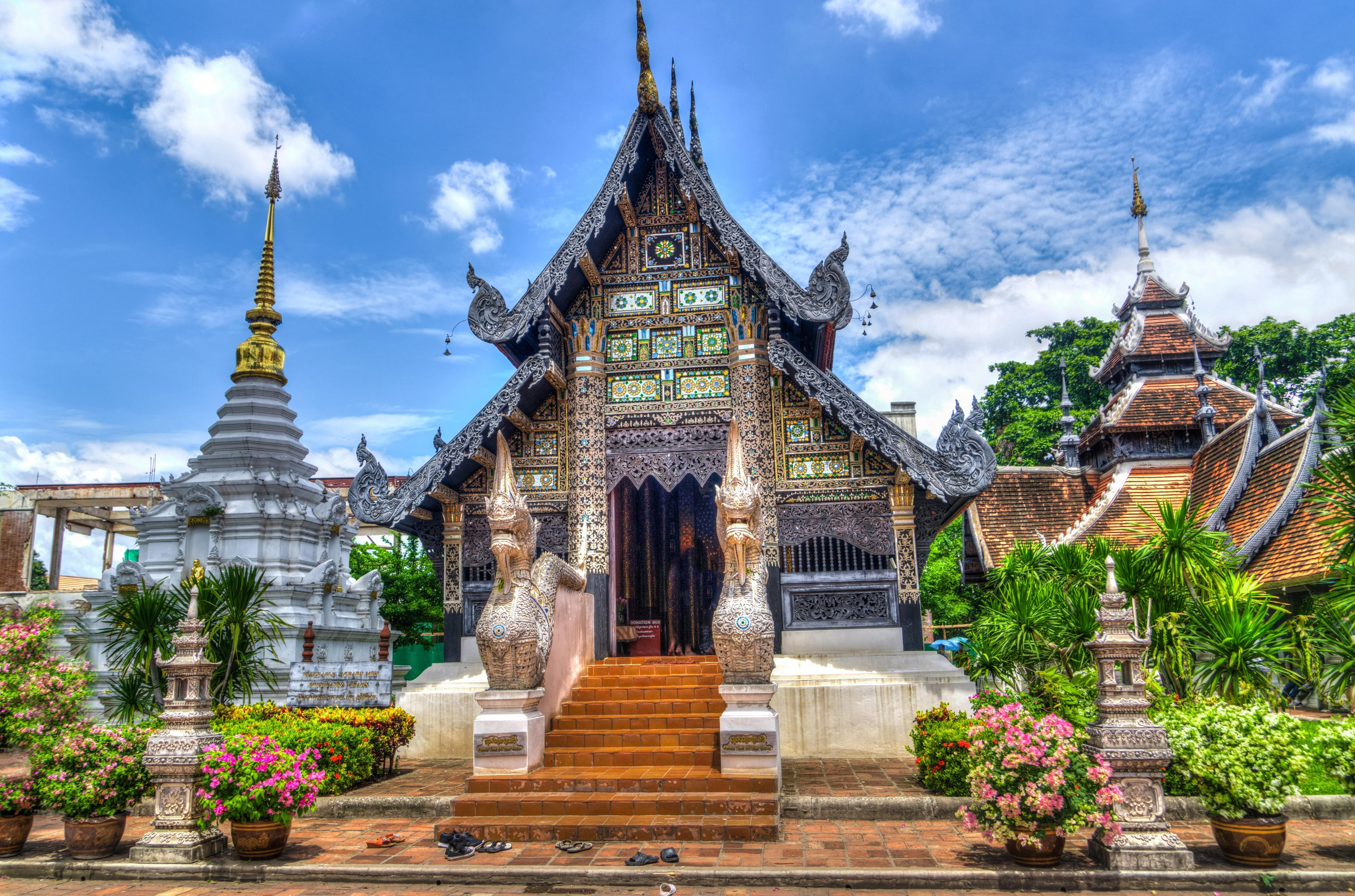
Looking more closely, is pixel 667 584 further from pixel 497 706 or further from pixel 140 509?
pixel 140 509

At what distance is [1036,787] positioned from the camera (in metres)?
5.18

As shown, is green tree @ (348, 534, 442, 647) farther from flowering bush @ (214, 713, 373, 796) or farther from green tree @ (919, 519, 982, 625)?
green tree @ (919, 519, 982, 625)

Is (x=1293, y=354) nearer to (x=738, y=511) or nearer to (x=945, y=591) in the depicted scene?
(x=945, y=591)

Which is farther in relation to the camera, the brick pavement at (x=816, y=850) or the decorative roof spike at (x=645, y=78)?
the decorative roof spike at (x=645, y=78)

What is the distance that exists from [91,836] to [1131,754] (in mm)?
6984

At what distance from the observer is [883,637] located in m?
9.55

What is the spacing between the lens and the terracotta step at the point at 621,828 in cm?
616

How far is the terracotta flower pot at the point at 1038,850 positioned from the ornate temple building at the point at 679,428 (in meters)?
4.03

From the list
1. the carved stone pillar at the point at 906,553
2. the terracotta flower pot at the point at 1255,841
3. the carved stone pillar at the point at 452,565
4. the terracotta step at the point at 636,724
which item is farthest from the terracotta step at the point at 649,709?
the terracotta flower pot at the point at 1255,841

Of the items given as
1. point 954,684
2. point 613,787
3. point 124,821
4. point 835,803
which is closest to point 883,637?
point 954,684

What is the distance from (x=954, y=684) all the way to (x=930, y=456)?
238 centimetres

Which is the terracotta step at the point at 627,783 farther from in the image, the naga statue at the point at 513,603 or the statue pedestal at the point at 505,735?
the naga statue at the point at 513,603

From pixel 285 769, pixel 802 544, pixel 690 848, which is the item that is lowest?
pixel 690 848

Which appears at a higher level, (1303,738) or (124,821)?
(1303,738)
